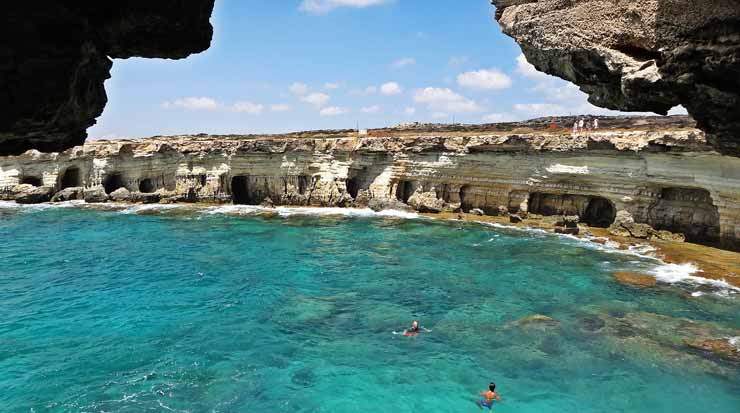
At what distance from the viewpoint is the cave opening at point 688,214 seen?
33.4 m

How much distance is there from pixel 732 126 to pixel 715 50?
1753mm

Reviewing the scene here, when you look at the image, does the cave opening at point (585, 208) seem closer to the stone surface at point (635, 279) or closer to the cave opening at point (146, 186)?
the stone surface at point (635, 279)

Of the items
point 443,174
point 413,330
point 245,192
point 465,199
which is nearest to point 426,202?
point 443,174

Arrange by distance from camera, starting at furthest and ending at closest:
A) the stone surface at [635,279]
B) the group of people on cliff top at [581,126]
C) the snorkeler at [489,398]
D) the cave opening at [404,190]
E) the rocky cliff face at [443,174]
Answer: the cave opening at [404,190]
the group of people on cliff top at [581,126]
the rocky cliff face at [443,174]
the stone surface at [635,279]
the snorkeler at [489,398]

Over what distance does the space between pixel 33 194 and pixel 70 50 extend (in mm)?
58907

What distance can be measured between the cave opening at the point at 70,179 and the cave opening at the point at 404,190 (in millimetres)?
39409

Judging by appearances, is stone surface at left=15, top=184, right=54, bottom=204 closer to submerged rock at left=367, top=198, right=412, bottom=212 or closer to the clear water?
the clear water

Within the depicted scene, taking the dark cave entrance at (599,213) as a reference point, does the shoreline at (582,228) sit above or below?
below

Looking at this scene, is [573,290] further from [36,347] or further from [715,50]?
[36,347]

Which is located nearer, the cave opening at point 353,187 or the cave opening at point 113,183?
the cave opening at point 353,187

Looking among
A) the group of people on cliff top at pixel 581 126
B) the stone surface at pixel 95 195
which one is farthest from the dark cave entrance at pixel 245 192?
the group of people on cliff top at pixel 581 126

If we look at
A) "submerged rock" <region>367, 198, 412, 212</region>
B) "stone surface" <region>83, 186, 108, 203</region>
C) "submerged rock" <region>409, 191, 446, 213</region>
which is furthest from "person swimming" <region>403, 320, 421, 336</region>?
"stone surface" <region>83, 186, 108, 203</region>

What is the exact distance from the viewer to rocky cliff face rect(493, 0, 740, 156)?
20.3 ft

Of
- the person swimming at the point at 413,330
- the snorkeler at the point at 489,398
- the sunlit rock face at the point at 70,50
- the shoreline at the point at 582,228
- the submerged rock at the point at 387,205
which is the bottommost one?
the snorkeler at the point at 489,398
